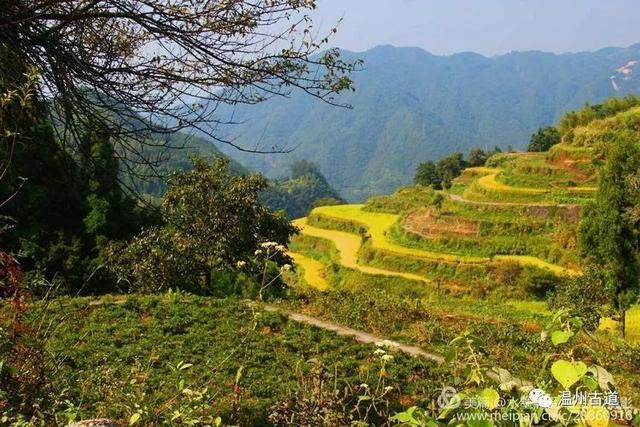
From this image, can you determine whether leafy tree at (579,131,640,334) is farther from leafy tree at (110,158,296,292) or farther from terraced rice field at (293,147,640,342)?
leafy tree at (110,158,296,292)

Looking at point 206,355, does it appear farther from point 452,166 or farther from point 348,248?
point 452,166

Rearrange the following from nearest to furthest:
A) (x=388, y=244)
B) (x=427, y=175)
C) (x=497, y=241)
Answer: (x=497, y=241)
(x=388, y=244)
(x=427, y=175)

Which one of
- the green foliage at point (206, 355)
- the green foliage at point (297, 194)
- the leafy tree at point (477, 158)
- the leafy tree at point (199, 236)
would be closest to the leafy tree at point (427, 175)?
the leafy tree at point (477, 158)

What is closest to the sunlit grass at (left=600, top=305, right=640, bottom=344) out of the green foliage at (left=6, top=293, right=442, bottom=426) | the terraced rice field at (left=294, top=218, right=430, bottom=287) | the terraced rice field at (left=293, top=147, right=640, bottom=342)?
the terraced rice field at (left=293, top=147, right=640, bottom=342)

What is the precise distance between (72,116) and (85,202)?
14.2 m

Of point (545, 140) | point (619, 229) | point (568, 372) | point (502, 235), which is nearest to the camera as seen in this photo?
point (568, 372)

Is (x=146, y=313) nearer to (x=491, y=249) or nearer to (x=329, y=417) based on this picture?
(x=329, y=417)

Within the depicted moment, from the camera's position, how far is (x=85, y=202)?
1666cm

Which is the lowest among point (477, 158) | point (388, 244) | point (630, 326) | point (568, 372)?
point (630, 326)

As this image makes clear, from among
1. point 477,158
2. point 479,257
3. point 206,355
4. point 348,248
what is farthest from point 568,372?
point 477,158

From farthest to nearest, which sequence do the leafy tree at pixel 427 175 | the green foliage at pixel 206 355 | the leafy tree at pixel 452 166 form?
the leafy tree at pixel 452 166 → the leafy tree at pixel 427 175 → the green foliage at pixel 206 355

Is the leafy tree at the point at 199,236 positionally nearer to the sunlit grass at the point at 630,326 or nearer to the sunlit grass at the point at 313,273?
the sunlit grass at the point at 630,326

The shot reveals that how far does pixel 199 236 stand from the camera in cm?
1341

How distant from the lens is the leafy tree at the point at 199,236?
12.7 meters
